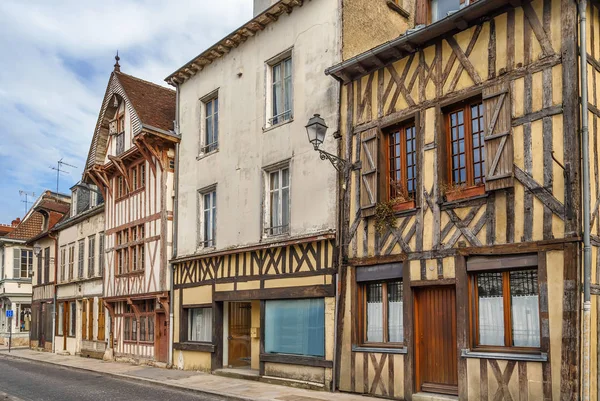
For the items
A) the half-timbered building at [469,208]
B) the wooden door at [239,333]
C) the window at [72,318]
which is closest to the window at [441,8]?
the half-timbered building at [469,208]

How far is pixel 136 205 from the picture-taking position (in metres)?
19.9

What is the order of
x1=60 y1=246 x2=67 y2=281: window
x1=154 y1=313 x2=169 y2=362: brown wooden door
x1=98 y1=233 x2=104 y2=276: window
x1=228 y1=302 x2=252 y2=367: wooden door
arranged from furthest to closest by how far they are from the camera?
1. x1=60 y1=246 x2=67 y2=281: window
2. x1=98 y1=233 x2=104 y2=276: window
3. x1=154 y1=313 x2=169 y2=362: brown wooden door
4. x1=228 y1=302 x2=252 y2=367: wooden door

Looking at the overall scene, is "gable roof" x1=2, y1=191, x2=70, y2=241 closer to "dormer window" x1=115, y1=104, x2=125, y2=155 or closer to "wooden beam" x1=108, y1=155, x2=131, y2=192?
"dormer window" x1=115, y1=104, x2=125, y2=155

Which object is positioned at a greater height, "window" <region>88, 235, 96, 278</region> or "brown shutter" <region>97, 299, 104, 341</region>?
"window" <region>88, 235, 96, 278</region>

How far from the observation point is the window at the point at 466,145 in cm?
1002

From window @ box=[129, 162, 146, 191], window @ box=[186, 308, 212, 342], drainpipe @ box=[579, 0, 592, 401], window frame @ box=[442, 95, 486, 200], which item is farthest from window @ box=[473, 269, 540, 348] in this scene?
window @ box=[129, 162, 146, 191]

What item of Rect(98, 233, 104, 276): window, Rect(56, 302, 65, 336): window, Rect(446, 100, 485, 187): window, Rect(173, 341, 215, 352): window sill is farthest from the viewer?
Rect(56, 302, 65, 336): window

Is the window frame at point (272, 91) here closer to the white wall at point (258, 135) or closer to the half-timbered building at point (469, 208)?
the white wall at point (258, 135)

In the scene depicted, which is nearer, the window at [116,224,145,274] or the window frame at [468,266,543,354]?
the window frame at [468,266,543,354]

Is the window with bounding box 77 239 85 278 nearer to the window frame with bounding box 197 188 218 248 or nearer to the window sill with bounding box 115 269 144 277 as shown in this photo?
the window sill with bounding box 115 269 144 277

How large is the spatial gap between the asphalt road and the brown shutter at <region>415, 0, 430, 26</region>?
28.7 feet

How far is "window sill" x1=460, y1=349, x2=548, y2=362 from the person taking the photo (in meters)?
8.65

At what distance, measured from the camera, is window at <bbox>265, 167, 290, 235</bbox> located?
14008 millimetres

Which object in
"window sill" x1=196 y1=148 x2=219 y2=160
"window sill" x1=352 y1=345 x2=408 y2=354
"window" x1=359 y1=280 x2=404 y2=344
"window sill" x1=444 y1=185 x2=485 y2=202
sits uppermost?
"window sill" x1=196 y1=148 x2=219 y2=160
